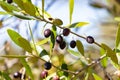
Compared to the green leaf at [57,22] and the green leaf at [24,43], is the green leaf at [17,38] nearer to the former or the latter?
the green leaf at [24,43]

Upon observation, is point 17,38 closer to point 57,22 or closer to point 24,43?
point 24,43

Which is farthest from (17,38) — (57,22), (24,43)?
(57,22)

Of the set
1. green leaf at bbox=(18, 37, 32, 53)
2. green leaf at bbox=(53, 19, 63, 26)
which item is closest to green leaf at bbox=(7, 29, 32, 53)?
green leaf at bbox=(18, 37, 32, 53)

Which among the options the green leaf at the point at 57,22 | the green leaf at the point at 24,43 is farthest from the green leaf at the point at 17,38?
the green leaf at the point at 57,22

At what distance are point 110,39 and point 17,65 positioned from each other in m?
1.25

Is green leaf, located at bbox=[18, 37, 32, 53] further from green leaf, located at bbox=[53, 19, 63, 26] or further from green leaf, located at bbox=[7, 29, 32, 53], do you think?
green leaf, located at bbox=[53, 19, 63, 26]

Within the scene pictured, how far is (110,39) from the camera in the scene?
3201 mm

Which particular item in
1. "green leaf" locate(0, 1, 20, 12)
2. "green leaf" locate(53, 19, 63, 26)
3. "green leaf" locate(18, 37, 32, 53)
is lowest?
"green leaf" locate(18, 37, 32, 53)

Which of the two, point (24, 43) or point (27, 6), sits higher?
point (27, 6)

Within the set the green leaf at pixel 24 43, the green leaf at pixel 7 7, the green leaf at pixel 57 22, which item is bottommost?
the green leaf at pixel 24 43

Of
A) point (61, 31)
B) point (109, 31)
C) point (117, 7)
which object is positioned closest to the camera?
point (61, 31)

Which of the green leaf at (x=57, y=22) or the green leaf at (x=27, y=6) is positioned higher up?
the green leaf at (x=27, y=6)

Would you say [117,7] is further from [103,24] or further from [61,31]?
[61,31]

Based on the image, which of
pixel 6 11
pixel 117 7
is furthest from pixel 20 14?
pixel 117 7
